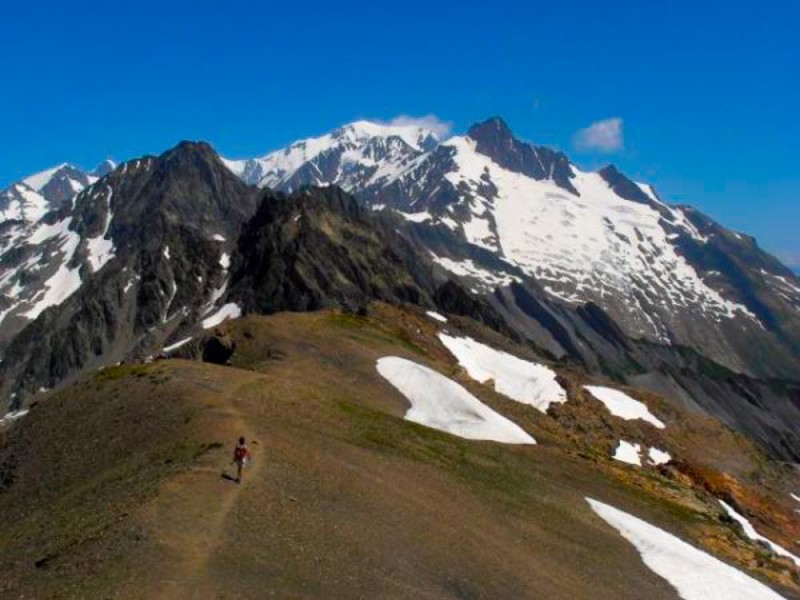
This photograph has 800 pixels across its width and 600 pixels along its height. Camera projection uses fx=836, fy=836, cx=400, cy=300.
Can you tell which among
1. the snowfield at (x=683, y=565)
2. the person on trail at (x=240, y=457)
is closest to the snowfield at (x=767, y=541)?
the snowfield at (x=683, y=565)

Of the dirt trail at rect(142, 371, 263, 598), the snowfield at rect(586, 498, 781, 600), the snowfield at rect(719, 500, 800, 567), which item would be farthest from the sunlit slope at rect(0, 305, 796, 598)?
the snowfield at rect(719, 500, 800, 567)

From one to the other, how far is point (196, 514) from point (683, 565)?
30.2 meters

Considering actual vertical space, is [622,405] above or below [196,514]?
above

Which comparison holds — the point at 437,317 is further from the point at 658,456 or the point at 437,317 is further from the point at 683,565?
the point at 683,565

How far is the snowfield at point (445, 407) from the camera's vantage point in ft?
225

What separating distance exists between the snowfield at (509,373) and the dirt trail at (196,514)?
6563 centimetres

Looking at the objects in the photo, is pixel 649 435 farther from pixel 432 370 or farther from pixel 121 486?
pixel 121 486

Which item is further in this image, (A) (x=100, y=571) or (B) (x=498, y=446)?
(B) (x=498, y=446)

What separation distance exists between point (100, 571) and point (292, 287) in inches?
6697

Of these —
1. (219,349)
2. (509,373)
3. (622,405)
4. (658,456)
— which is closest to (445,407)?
(219,349)

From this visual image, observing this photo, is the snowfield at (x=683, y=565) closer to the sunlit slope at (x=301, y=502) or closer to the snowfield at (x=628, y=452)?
the sunlit slope at (x=301, y=502)

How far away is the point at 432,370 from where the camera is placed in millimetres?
81688

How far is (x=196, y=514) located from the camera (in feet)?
107

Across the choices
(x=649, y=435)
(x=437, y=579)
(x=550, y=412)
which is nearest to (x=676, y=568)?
(x=437, y=579)
